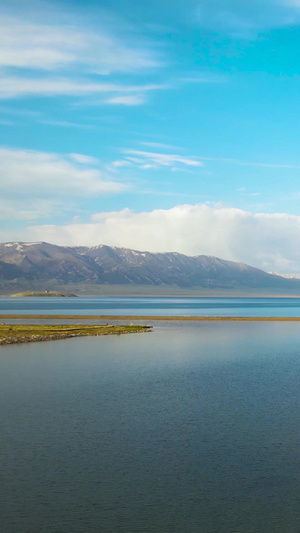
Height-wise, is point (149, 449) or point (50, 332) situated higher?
point (50, 332)

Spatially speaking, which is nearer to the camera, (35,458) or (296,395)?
(35,458)

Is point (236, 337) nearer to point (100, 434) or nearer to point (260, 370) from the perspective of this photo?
point (260, 370)

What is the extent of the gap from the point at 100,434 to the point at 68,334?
65.5m

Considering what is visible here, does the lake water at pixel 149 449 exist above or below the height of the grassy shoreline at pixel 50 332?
below

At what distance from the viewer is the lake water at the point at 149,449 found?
21.0 m

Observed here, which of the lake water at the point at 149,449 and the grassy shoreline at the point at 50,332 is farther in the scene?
the grassy shoreline at the point at 50,332

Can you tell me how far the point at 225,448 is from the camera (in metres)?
29.1

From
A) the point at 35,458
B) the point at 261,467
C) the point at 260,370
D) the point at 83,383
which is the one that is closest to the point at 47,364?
the point at 83,383

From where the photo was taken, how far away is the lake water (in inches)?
828

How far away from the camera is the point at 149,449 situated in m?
28.9

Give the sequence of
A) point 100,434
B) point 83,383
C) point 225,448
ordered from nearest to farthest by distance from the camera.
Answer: point 225,448, point 100,434, point 83,383

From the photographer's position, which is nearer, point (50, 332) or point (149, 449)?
point (149, 449)

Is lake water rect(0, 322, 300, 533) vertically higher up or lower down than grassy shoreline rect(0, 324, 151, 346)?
lower down

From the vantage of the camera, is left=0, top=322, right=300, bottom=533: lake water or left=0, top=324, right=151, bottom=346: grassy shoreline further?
left=0, top=324, right=151, bottom=346: grassy shoreline
